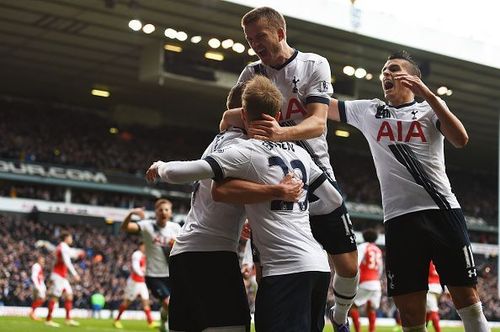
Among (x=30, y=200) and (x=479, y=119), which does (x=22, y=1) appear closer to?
(x=30, y=200)

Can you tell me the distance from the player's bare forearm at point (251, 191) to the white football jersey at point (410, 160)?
183 cm

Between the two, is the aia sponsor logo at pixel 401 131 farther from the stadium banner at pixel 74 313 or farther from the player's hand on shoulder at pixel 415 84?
the stadium banner at pixel 74 313

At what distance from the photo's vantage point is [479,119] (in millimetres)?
41156

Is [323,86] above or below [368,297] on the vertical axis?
above

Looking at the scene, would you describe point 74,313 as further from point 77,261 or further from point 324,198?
point 324,198

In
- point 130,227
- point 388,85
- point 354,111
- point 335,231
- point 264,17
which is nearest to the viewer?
point 264,17

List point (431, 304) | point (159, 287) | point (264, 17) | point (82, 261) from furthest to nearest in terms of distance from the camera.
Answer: point (82, 261) → point (431, 304) → point (159, 287) → point (264, 17)

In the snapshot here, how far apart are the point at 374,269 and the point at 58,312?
12981 mm

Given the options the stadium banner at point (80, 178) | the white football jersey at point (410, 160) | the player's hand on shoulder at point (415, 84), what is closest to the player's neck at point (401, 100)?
the white football jersey at point (410, 160)

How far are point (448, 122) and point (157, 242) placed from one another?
9873 millimetres

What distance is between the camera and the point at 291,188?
4801 millimetres

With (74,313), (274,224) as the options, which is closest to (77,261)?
(74,313)

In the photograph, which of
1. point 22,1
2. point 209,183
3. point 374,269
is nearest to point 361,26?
point 22,1

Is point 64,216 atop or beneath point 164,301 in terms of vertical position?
atop
